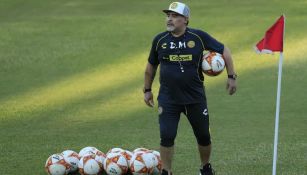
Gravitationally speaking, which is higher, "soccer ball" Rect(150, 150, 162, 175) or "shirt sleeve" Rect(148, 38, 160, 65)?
"shirt sleeve" Rect(148, 38, 160, 65)

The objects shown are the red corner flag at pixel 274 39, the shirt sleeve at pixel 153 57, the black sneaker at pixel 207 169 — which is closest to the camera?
the red corner flag at pixel 274 39

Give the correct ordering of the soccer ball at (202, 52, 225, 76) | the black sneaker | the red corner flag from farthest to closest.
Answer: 1. the black sneaker
2. the soccer ball at (202, 52, 225, 76)
3. the red corner flag

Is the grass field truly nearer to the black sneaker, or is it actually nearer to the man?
the black sneaker

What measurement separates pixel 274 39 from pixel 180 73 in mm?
1183

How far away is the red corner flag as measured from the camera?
27.6 feet

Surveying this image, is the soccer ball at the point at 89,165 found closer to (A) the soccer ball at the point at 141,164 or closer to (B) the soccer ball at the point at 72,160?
(B) the soccer ball at the point at 72,160

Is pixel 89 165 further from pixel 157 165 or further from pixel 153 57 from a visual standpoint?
pixel 153 57

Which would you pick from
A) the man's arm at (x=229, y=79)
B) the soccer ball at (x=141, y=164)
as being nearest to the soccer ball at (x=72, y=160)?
the soccer ball at (x=141, y=164)

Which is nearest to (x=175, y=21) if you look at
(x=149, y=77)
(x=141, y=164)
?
(x=149, y=77)

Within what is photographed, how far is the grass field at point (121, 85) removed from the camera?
10.4 metres

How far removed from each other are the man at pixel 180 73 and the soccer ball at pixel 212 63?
62 millimetres

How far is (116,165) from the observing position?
8.77 metres

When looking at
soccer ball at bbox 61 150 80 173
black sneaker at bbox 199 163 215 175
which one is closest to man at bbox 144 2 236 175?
black sneaker at bbox 199 163 215 175

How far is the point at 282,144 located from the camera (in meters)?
10.5
